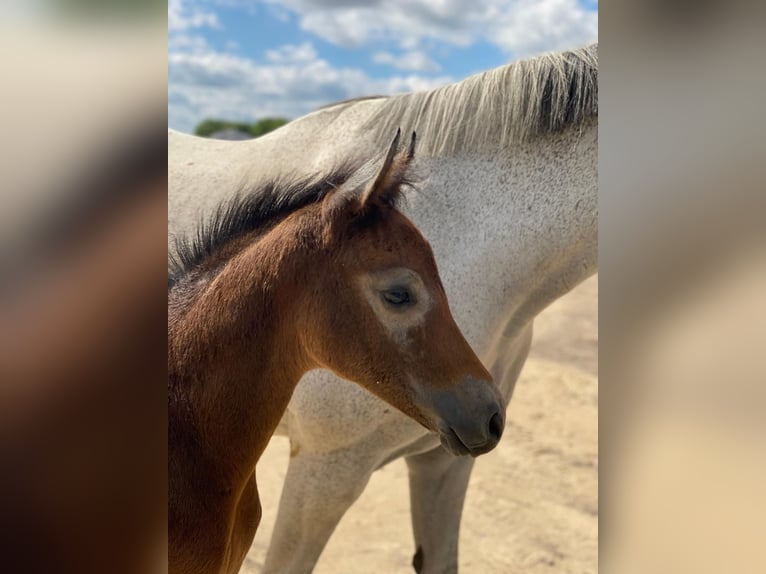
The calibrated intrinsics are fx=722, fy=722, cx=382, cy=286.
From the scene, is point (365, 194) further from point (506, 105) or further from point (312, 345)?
point (506, 105)

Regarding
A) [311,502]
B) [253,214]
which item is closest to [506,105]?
[253,214]

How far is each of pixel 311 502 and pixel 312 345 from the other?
0.62 m

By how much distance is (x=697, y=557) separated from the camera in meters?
0.65

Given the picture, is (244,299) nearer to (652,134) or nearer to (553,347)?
(652,134)

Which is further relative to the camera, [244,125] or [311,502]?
[244,125]

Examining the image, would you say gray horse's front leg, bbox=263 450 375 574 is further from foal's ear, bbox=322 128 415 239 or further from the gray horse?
foal's ear, bbox=322 128 415 239

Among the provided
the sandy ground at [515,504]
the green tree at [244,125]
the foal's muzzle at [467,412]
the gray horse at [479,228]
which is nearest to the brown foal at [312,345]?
the foal's muzzle at [467,412]

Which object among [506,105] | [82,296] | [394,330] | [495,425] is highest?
[82,296]

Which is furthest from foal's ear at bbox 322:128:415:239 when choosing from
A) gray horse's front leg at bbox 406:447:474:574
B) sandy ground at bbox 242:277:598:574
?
sandy ground at bbox 242:277:598:574

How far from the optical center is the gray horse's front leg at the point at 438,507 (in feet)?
6.36

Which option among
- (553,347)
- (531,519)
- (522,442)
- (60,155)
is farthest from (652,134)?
(553,347)

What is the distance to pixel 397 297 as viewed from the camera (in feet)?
3.69

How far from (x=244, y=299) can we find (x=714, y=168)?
74 cm

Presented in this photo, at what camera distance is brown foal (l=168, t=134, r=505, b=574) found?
1129 mm
